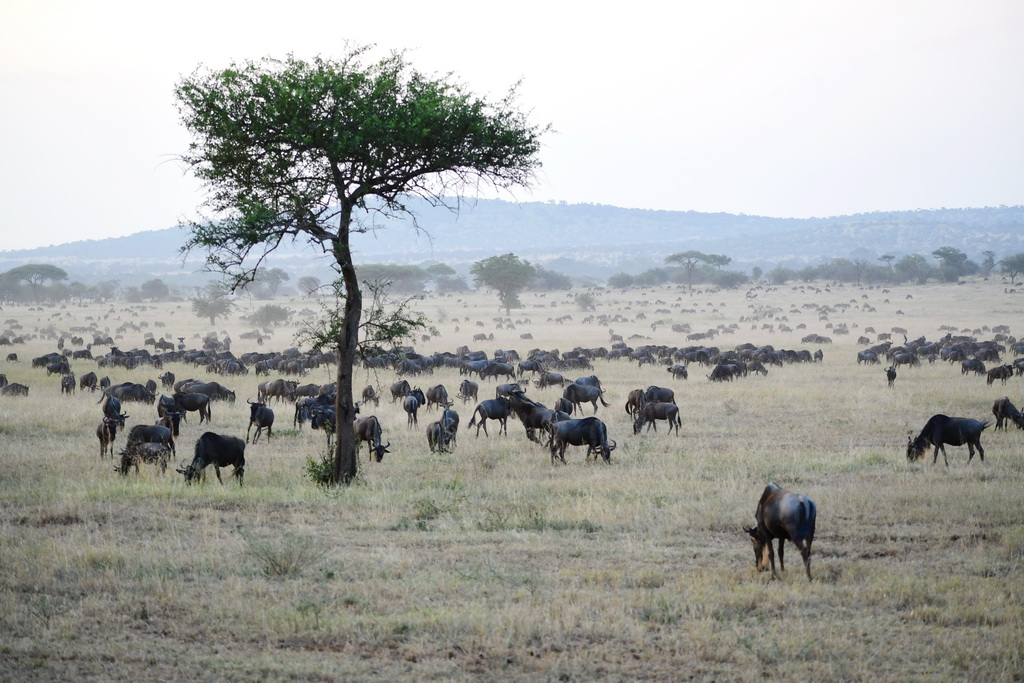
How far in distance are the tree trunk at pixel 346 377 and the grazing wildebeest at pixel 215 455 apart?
152cm

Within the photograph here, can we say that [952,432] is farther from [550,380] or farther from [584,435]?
[550,380]

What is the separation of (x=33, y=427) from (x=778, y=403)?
18.3 metres

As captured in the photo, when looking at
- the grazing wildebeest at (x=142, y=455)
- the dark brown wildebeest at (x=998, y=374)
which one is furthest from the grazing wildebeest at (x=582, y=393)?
the dark brown wildebeest at (x=998, y=374)

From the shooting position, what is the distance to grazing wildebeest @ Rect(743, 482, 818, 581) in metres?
8.24

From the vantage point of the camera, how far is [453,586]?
833 cm

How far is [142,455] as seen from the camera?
14172 mm

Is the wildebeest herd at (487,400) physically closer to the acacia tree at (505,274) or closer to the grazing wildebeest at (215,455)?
the grazing wildebeest at (215,455)

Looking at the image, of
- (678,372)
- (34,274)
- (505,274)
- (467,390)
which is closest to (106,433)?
(467,390)

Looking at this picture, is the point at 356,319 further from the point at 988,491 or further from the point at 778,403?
the point at 778,403

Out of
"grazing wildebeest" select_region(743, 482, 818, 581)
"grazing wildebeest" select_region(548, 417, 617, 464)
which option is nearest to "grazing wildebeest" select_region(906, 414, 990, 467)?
"grazing wildebeest" select_region(548, 417, 617, 464)

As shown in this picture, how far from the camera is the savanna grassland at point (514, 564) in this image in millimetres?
6711

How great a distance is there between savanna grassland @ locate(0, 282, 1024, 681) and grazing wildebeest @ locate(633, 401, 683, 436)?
42 centimetres

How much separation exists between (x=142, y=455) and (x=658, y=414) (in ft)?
34.3

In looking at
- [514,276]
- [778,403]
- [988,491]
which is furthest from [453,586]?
[514,276]
